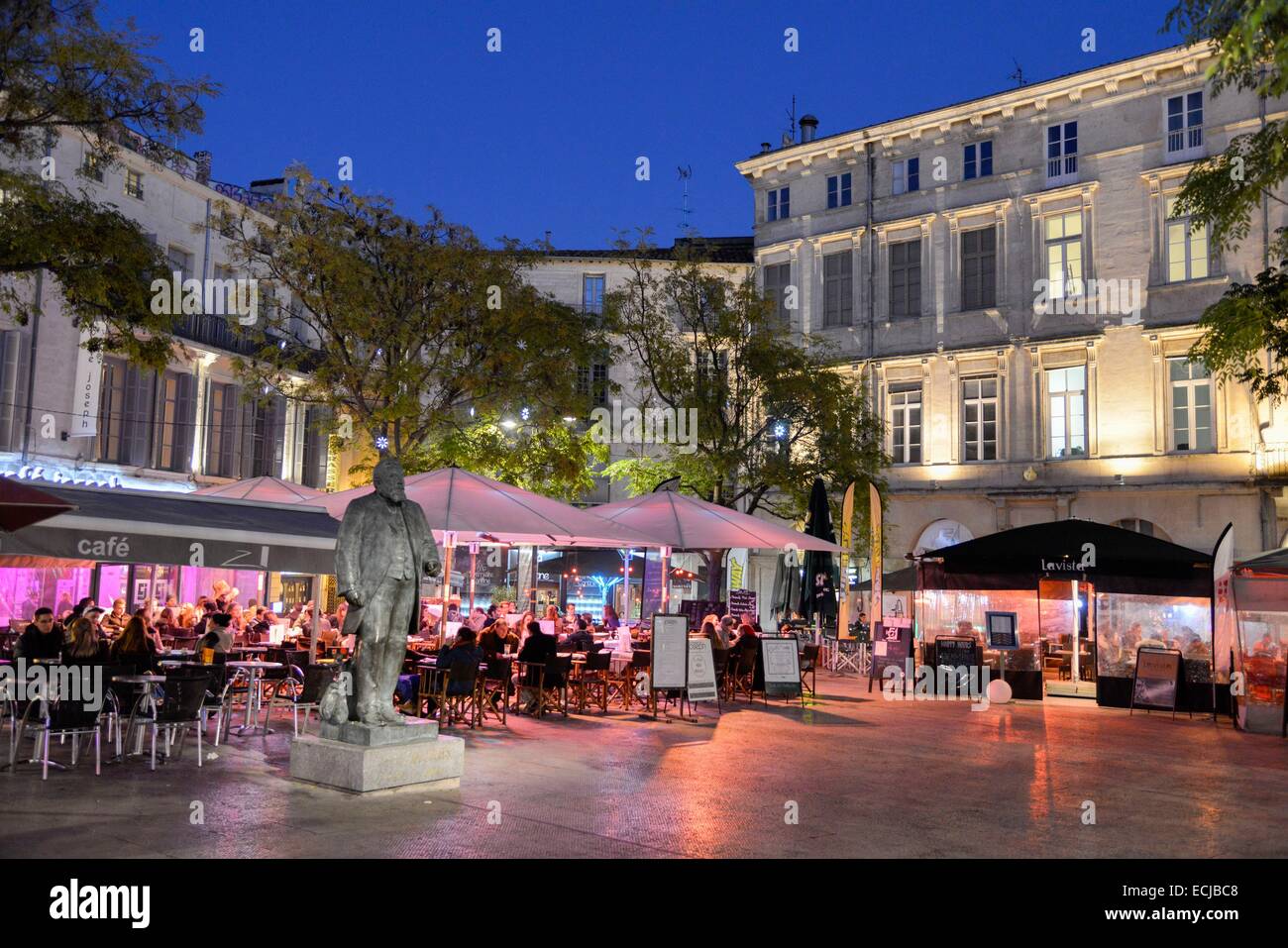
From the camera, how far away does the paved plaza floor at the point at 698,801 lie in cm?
694

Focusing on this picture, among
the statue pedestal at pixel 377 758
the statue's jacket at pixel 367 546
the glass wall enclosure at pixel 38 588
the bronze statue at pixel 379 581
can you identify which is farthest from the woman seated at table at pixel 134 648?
the glass wall enclosure at pixel 38 588

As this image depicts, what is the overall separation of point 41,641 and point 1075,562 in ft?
48.0

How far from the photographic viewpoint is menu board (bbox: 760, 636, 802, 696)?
16.6 m

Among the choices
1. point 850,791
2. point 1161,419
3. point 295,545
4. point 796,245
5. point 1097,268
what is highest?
point 796,245

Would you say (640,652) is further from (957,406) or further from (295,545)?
(957,406)

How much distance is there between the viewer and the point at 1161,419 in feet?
90.6

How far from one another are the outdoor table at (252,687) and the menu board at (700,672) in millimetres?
5426

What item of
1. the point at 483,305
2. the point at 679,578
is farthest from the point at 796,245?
the point at 483,305

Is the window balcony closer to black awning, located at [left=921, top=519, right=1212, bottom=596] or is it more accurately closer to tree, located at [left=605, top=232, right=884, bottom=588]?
tree, located at [left=605, top=232, right=884, bottom=588]

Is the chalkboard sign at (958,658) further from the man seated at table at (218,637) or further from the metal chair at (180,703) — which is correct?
the metal chair at (180,703)

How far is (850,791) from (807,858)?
2667 mm

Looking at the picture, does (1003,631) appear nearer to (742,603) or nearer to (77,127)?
(742,603)

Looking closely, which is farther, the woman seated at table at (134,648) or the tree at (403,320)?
the tree at (403,320)

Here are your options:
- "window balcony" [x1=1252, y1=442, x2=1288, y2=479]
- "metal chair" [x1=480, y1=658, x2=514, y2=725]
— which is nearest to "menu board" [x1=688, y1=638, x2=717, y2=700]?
"metal chair" [x1=480, y1=658, x2=514, y2=725]
